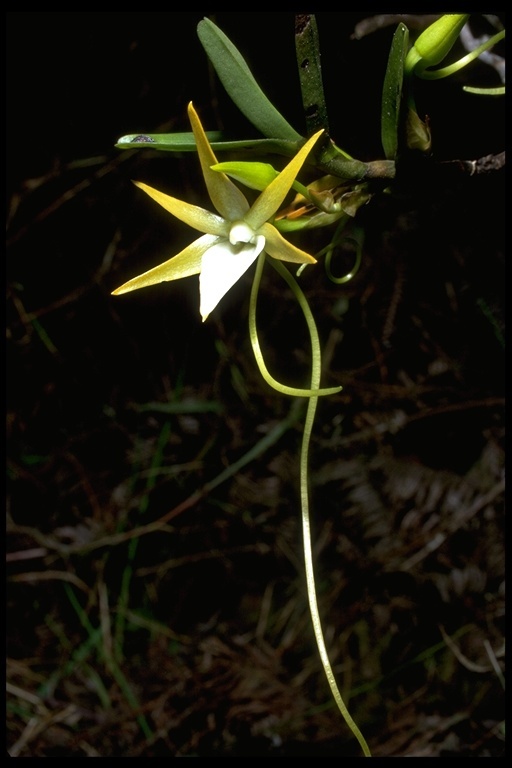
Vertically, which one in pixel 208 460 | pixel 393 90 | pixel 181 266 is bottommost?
pixel 208 460

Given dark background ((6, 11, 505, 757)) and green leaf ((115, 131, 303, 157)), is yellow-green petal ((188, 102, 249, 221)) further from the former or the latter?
dark background ((6, 11, 505, 757))

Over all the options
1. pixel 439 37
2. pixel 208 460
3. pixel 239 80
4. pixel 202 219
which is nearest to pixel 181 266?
pixel 202 219

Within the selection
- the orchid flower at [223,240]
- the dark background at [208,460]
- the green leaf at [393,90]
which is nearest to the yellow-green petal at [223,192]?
the orchid flower at [223,240]

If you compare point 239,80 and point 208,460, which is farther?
point 208,460

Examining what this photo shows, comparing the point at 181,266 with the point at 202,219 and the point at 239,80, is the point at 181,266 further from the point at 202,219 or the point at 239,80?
the point at 239,80

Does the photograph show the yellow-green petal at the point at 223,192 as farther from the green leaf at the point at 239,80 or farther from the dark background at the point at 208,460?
the dark background at the point at 208,460

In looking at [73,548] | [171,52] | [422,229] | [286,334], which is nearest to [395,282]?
[422,229]

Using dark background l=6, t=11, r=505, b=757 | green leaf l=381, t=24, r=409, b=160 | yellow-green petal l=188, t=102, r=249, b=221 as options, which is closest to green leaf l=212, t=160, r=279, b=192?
yellow-green petal l=188, t=102, r=249, b=221
